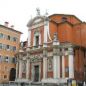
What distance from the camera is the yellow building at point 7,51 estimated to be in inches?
1565

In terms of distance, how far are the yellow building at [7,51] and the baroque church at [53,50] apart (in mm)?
3043

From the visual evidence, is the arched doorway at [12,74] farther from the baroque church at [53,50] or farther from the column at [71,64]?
the column at [71,64]

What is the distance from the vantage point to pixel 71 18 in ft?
124

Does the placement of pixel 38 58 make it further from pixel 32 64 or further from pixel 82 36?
pixel 82 36

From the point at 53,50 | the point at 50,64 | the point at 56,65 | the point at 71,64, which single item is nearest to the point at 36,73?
the point at 50,64

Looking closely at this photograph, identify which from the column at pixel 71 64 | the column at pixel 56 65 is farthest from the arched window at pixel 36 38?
the column at pixel 71 64

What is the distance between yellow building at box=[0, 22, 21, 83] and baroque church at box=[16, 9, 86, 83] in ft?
9.98

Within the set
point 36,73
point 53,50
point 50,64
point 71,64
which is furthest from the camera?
point 36,73

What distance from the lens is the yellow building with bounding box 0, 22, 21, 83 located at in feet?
130

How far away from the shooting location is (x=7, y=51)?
1609 inches

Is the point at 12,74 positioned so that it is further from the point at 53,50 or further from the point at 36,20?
the point at 53,50

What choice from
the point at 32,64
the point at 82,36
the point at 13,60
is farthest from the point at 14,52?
the point at 82,36

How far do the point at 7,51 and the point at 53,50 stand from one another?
1144 centimetres

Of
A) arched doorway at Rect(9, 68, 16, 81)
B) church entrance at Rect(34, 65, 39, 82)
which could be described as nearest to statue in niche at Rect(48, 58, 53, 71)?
church entrance at Rect(34, 65, 39, 82)
